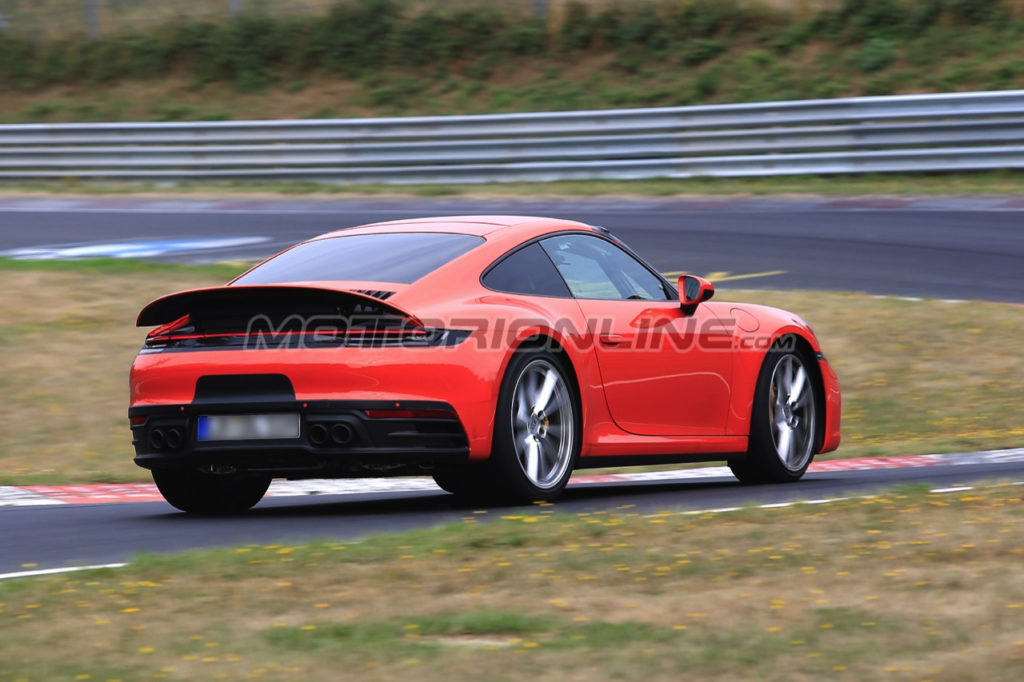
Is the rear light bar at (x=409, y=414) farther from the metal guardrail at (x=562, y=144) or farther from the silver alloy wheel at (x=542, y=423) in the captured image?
the metal guardrail at (x=562, y=144)

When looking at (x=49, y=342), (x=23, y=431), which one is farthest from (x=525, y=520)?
(x=49, y=342)

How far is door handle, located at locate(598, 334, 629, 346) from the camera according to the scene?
780cm

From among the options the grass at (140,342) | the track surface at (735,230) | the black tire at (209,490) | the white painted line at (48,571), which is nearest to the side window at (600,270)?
the black tire at (209,490)

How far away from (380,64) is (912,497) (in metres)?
26.4

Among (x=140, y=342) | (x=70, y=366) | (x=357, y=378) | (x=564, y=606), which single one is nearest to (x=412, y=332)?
(x=357, y=378)

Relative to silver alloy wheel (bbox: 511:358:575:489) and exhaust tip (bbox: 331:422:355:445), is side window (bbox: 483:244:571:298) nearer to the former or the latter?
silver alloy wheel (bbox: 511:358:575:489)

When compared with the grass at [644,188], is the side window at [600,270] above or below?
below

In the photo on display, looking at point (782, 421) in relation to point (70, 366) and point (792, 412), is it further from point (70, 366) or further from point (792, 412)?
point (70, 366)

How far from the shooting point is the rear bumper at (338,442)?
6.88m

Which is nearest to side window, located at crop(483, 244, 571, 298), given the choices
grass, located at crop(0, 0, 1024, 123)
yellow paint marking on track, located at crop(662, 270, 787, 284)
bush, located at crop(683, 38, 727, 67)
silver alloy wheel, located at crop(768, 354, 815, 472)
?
silver alloy wheel, located at crop(768, 354, 815, 472)


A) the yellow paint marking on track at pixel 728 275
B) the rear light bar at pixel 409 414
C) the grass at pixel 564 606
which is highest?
the yellow paint marking on track at pixel 728 275

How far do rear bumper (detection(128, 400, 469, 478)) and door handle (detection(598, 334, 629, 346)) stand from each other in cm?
113

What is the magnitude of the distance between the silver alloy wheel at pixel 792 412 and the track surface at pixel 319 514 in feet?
0.66

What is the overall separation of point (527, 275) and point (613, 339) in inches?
21.0
